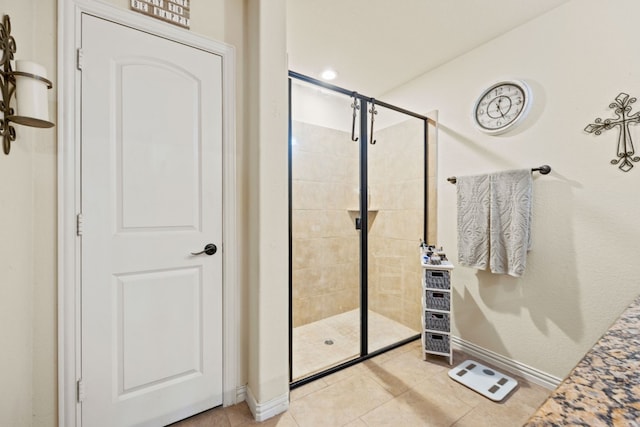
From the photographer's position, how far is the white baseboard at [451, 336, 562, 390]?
5.66ft

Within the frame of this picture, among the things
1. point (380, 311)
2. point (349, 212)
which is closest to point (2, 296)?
point (349, 212)

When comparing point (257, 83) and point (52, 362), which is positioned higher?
point (257, 83)

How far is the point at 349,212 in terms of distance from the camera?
268 centimetres

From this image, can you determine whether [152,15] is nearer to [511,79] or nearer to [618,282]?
[511,79]

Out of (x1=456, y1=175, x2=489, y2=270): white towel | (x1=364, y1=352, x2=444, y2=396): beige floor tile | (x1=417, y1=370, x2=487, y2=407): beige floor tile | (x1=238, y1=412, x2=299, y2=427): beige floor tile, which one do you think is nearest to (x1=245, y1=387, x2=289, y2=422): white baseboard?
(x1=238, y1=412, x2=299, y2=427): beige floor tile

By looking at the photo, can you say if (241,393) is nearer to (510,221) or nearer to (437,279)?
(437,279)

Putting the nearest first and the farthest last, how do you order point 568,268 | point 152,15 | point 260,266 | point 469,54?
point 152,15
point 260,266
point 568,268
point 469,54

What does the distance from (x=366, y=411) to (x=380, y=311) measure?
1.26 metres

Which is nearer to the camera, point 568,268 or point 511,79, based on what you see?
point 568,268

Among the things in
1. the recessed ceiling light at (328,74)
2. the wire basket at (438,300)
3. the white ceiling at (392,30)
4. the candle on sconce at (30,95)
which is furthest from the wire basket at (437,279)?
the candle on sconce at (30,95)

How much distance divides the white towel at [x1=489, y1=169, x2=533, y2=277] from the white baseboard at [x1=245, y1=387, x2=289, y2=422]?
1.64 meters

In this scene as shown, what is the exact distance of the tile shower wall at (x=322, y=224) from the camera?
2590 millimetres

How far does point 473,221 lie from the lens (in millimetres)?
2010

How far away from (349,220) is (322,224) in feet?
0.92
